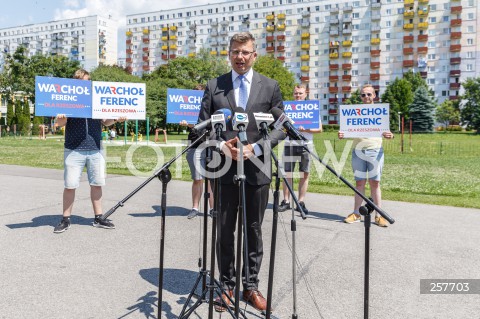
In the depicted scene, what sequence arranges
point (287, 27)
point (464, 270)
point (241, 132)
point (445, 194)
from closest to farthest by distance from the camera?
1. point (241, 132)
2. point (464, 270)
3. point (445, 194)
4. point (287, 27)

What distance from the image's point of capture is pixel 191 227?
21.4 feet

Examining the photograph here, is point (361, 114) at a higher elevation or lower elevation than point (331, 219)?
higher

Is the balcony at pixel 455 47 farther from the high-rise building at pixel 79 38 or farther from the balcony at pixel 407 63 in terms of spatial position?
the high-rise building at pixel 79 38

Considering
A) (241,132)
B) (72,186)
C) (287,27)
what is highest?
(287,27)

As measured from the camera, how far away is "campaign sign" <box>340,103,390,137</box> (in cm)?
717

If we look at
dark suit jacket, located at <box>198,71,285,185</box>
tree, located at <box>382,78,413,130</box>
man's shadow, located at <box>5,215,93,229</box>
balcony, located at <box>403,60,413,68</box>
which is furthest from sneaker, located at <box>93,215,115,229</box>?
balcony, located at <box>403,60,413,68</box>

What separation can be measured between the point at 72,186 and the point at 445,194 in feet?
28.4

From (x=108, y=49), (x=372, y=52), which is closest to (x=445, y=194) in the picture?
(x=372, y=52)

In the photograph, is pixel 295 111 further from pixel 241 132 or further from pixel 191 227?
pixel 241 132

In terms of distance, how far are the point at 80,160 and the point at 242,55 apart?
12.1 feet

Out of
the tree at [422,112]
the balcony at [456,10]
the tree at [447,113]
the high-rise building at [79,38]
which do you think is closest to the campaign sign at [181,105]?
the tree at [422,112]

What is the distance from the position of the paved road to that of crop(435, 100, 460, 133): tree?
88873 mm

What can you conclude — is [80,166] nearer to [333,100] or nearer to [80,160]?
[80,160]

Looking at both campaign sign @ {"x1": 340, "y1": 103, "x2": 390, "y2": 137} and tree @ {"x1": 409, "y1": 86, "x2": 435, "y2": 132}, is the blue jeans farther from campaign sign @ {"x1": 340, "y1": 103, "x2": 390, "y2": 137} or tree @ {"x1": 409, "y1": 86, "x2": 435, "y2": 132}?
tree @ {"x1": 409, "y1": 86, "x2": 435, "y2": 132}
